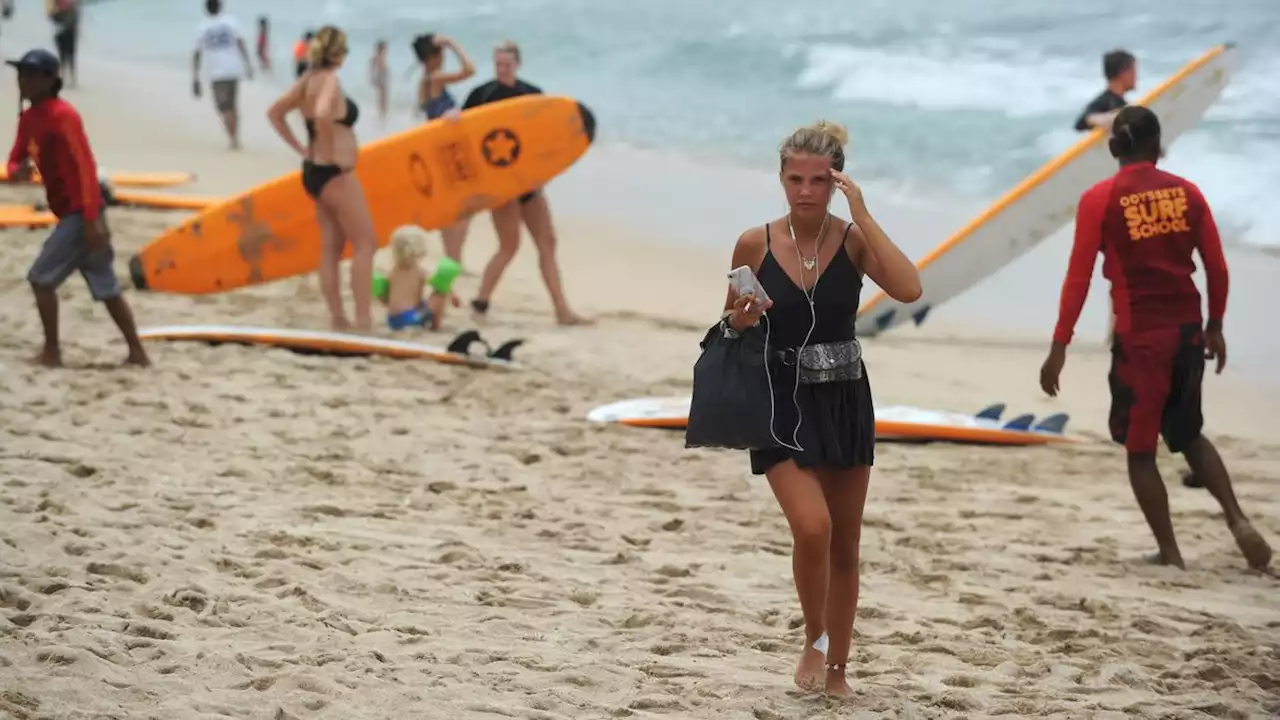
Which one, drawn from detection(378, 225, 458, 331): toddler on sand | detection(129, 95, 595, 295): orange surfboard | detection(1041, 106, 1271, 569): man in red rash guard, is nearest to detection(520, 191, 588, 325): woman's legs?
detection(129, 95, 595, 295): orange surfboard

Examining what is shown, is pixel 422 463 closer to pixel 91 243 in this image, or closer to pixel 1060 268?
pixel 91 243

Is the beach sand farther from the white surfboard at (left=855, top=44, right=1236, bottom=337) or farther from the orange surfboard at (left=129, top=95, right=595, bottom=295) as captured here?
the orange surfboard at (left=129, top=95, right=595, bottom=295)

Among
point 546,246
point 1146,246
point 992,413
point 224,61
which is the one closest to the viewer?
point 1146,246

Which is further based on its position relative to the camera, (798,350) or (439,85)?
(439,85)

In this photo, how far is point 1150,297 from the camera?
5156 millimetres

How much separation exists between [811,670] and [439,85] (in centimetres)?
669

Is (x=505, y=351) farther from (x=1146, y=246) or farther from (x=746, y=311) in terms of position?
(x=746, y=311)

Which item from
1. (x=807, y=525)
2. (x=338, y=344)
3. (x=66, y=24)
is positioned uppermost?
(x=66, y=24)

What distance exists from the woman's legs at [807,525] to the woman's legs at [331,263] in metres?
5.27

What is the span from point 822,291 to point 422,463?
3054 mm

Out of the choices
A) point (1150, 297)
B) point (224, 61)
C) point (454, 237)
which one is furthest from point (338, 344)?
point (224, 61)

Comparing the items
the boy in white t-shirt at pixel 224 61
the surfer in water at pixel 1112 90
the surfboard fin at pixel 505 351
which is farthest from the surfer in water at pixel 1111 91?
the boy in white t-shirt at pixel 224 61

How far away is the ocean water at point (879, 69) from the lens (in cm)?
1720

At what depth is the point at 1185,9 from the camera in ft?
93.0
